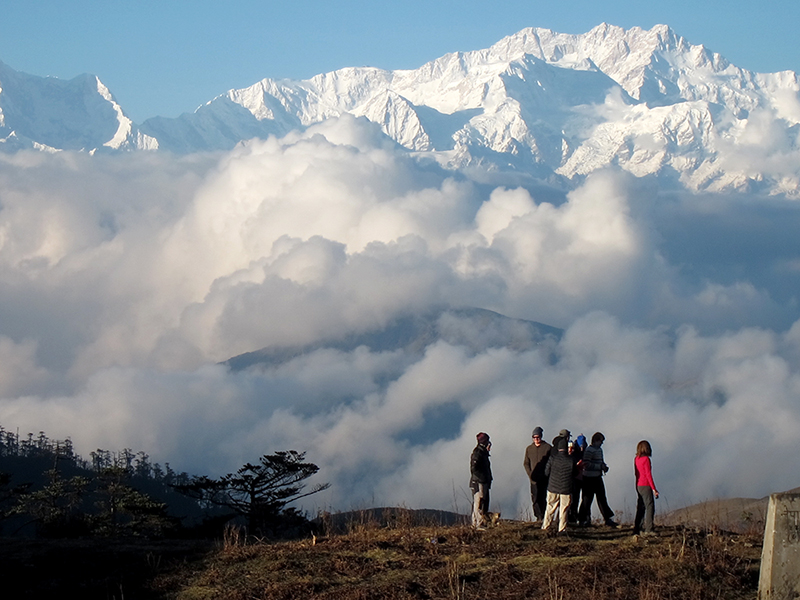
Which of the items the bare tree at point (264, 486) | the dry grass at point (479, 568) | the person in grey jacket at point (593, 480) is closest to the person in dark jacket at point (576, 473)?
the person in grey jacket at point (593, 480)

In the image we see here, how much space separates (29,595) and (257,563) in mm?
3662

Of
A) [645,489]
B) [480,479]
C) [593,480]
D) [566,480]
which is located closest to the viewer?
[645,489]

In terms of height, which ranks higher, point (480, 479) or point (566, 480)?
point (480, 479)

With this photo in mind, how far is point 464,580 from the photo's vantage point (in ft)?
44.4

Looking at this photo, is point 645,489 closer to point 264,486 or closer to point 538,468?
point 538,468

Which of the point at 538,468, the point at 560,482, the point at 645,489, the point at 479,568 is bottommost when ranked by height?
the point at 479,568

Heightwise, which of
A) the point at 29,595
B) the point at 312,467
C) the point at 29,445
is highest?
the point at 29,445

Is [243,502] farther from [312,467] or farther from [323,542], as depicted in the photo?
[323,542]

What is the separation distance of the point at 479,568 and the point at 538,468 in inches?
209

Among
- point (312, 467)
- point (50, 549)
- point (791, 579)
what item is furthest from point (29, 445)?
point (791, 579)

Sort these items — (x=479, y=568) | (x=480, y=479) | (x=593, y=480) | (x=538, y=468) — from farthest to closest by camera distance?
(x=538, y=468) < (x=593, y=480) < (x=480, y=479) < (x=479, y=568)

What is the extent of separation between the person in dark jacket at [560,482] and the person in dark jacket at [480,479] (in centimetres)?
144

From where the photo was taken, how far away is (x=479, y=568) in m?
14.3

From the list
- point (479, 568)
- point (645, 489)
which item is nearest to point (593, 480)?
point (645, 489)
